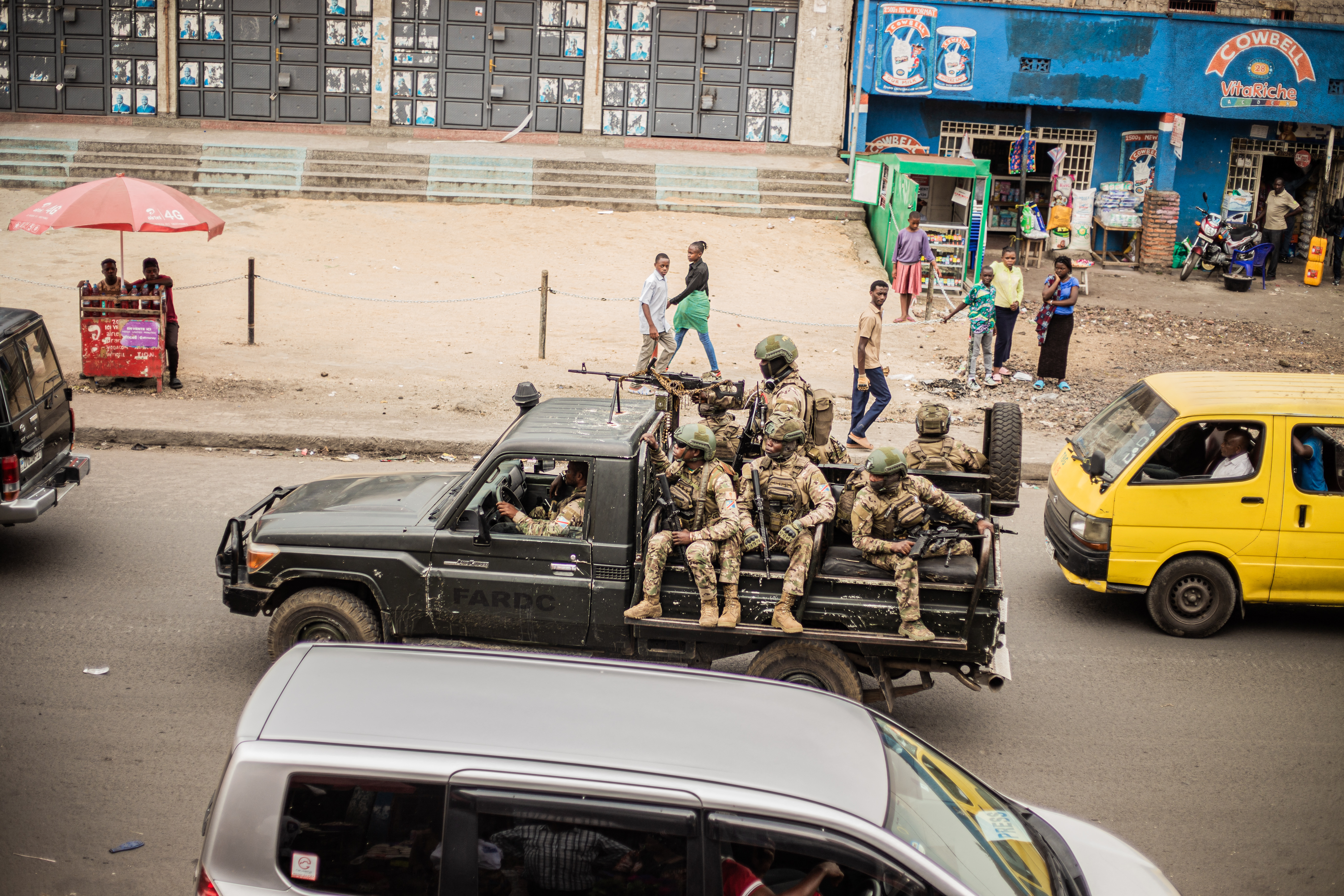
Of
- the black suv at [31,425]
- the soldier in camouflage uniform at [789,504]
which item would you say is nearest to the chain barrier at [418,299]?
the black suv at [31,425]

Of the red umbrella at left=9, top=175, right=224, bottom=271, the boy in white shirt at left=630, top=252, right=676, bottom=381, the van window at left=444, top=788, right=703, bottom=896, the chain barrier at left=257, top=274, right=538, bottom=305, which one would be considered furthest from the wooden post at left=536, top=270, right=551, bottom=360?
the van window at left=444, top=788, right=703, bottom=896

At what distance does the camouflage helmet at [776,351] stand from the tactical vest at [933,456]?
1.34m

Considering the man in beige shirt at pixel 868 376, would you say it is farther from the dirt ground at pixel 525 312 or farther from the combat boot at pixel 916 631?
the combat boot at pixel 916 631

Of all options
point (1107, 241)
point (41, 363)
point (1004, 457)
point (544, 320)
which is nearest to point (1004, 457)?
point (1004, 457)

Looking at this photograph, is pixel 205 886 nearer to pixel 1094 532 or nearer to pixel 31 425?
pixel 31 425

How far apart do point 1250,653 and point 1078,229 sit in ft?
60.4

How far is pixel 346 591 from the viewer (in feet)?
23.2

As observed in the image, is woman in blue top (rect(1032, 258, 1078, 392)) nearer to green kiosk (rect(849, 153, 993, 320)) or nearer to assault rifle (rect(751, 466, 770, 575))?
green kiosk (rect(849, 153, 993, 320))

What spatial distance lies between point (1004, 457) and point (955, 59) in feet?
60.7

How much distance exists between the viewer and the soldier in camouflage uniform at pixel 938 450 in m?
8.09

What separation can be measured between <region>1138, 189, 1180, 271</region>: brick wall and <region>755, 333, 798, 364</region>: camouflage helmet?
1776cm

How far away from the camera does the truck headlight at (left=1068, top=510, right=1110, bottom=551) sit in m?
8.62

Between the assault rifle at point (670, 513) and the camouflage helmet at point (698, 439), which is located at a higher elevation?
the camouflage helmet at point (698, 439)

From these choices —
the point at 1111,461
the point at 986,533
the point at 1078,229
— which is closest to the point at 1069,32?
the point at 1078,229
